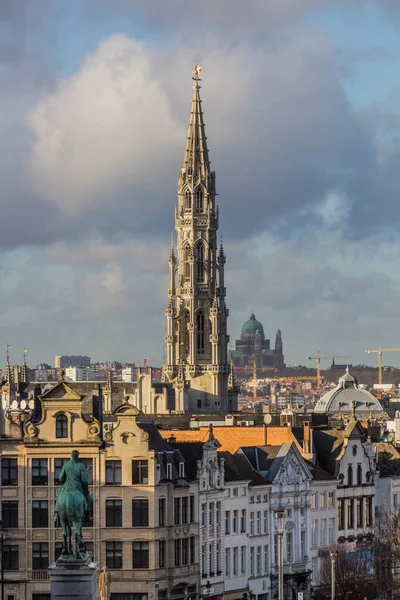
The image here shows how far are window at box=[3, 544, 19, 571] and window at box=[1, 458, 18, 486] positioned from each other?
3402mm

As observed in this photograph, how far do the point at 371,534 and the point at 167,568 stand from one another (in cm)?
2971

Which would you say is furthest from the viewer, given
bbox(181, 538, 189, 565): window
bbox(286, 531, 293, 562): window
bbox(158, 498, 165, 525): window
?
bbox(286, 531, 293, 562): window

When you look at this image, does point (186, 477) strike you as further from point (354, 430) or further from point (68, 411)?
point (354, 430)

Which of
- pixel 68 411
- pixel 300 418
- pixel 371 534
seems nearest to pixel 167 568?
pixel 68 411

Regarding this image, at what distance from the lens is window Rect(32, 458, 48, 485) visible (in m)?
124

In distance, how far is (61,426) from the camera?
4870 inches

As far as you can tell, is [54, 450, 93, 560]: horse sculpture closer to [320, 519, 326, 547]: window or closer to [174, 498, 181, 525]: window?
[174, 498, 181, 525]: window

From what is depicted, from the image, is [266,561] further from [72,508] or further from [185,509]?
[72,508]

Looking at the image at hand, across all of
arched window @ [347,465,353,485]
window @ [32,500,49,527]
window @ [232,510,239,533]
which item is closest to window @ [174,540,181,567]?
window @ [32,500,49,527]

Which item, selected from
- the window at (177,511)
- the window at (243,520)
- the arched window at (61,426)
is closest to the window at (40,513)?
the arched window at (61,426)

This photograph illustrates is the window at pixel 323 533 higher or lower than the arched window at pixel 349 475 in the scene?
lower

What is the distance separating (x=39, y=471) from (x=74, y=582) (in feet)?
113

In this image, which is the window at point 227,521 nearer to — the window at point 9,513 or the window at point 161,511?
the window at point 161,511

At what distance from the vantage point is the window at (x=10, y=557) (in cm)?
12275
